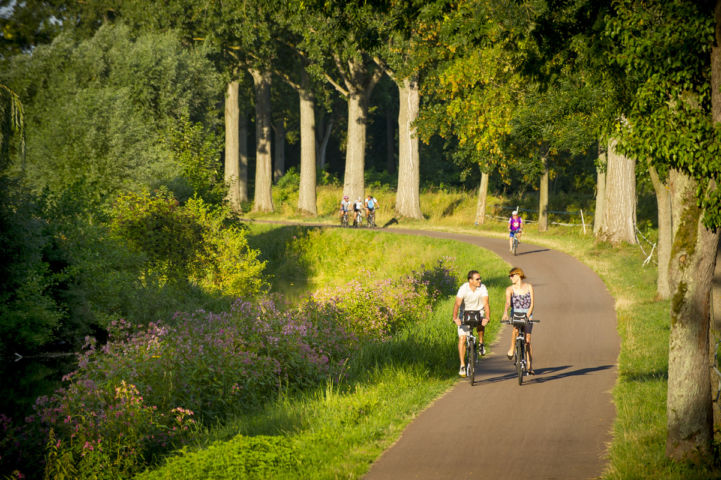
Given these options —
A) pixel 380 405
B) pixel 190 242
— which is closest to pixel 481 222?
pixel 190 242

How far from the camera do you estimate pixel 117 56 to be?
34250 mm

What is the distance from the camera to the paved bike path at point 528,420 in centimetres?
844

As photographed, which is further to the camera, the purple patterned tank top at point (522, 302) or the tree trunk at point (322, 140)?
the tree trunk at point (322, 140)

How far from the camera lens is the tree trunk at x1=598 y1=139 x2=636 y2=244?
30812 millimetres

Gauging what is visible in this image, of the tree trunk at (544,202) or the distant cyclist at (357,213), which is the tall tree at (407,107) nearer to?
the distant cyclist at (357,213)

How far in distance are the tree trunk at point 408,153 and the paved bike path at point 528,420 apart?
88.4 ft

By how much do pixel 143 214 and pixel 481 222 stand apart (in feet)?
73.9

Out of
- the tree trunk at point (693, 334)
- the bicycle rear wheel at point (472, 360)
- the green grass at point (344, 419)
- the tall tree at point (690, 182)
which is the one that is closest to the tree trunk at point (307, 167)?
the green grass at point (344, 419)

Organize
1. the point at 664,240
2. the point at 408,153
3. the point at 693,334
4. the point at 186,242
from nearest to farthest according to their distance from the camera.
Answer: the point at 693,334 → the point at 664,240 → the point at 186,242 → the point at 408,153

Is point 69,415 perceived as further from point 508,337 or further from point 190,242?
point 190,242

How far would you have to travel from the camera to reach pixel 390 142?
80875 mm

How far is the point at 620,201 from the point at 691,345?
23.9 m

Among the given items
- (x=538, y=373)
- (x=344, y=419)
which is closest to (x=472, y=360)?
(x=538, y=373)

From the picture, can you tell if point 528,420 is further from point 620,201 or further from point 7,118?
point 620,201
